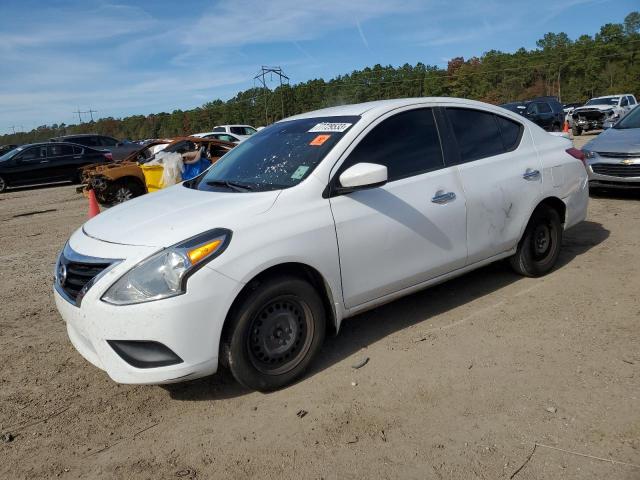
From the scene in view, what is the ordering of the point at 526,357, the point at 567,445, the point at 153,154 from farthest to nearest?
the point at 153,154 → the point at 526,357 → the point at 567,445

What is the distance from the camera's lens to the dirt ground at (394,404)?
8.41 ft

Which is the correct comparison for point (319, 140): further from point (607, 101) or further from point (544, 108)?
point (607, 101)

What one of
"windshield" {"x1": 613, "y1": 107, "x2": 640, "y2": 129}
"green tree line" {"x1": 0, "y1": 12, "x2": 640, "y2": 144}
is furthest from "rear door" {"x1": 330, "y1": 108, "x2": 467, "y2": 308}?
"green tree line" {"x1": 0, "y1": 12, "x2": 640, "y2": 144}

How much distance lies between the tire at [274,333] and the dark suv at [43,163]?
16.1 m

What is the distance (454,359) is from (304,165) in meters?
1.64

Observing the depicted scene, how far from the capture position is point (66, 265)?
3.24 m

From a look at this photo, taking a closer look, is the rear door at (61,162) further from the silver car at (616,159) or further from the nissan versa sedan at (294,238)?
the silver car at (616,159)

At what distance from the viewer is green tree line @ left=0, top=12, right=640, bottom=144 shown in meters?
68.2

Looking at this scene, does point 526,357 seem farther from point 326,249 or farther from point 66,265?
point 66,265

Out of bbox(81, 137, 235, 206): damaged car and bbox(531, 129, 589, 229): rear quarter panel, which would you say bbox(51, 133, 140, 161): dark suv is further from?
bbox(531, 129, 589, 229): rear quarter panel

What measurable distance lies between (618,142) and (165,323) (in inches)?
312

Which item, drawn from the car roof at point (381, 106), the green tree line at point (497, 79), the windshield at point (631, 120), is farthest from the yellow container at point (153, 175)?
the green tree line at point (497, 79)

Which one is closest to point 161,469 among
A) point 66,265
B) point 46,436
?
point 46,436

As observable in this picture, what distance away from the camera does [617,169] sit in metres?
7.98
